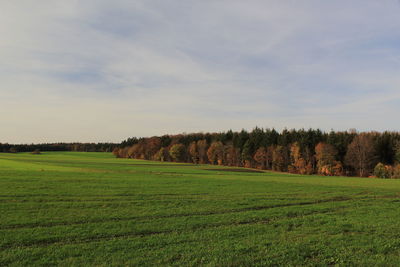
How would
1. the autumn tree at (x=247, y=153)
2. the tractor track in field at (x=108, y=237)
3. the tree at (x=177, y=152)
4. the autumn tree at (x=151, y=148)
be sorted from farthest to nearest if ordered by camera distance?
the autumn tree at (x=151, y=148)
the tree at (x=177, y=152)
the autumn tree at (x=247, y=153)
the tractor track in field at (x=108, y=237)

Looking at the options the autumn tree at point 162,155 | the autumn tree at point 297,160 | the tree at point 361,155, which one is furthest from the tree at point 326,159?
the autumn tree at point 162,155

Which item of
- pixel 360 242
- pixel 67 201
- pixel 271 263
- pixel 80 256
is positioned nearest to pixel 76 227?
pixel 80 256

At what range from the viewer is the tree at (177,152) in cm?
15988

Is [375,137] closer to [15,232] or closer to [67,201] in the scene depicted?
[67,201]

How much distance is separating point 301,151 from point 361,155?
21576mm

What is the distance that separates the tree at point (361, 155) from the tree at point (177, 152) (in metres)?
88.8

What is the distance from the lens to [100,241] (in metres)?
15.8

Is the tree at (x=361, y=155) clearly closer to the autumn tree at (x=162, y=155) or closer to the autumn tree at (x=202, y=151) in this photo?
the autumn tree at (x=202, y=151)

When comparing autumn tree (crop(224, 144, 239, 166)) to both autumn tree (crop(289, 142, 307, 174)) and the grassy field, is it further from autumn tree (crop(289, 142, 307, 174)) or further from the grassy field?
the grassy field

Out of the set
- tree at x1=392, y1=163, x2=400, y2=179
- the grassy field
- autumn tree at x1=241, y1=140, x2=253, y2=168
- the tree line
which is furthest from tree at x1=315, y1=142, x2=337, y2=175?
the grassy field

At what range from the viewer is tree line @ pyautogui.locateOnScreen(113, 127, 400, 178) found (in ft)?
309

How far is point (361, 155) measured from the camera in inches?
3745

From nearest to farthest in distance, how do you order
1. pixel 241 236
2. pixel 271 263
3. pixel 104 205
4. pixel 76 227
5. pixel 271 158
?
pixel 271 263, pixel 241 236, pixel 76 227, pixel 104 205, pixel 271 158

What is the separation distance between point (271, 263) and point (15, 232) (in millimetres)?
15231
